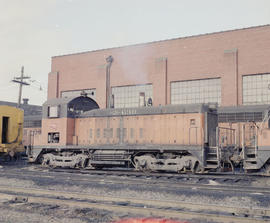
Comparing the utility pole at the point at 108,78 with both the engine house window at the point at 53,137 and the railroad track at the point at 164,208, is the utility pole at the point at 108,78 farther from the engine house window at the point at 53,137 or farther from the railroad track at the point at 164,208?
the railroad track at the point at 164,208

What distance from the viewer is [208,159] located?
13.1m

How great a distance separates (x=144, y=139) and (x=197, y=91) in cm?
1382

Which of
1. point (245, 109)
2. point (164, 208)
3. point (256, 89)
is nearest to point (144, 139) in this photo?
point (245, 109)

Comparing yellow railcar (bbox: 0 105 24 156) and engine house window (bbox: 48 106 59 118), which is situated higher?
engine house window (bbox: 48 106 59 118)

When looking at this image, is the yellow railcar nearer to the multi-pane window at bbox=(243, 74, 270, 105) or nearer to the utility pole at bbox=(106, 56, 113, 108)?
the utility pole at bbox=(106, 56, 113, 108)

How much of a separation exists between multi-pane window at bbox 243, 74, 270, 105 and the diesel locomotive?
8.01 m

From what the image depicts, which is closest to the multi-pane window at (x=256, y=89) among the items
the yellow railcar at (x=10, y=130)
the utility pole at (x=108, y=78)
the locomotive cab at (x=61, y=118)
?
the utility pole at (x=108, y=78)

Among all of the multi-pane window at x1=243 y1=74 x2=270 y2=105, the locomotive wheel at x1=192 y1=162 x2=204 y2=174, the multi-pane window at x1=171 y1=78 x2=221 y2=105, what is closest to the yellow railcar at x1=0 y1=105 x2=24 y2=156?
the locomotive wheel at x1=192 y1=162 x2=204 y2=174

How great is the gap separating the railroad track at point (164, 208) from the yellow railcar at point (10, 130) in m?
11.1

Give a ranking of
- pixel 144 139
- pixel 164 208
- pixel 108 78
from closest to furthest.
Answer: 1. pixel 164 208
2. pixel 144 139
3. pixel 108 78

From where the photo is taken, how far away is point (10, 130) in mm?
19328

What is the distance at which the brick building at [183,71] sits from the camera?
83.1ft

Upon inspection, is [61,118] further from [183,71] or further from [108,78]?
[108,78]

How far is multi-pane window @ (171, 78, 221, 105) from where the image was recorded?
26.6m
